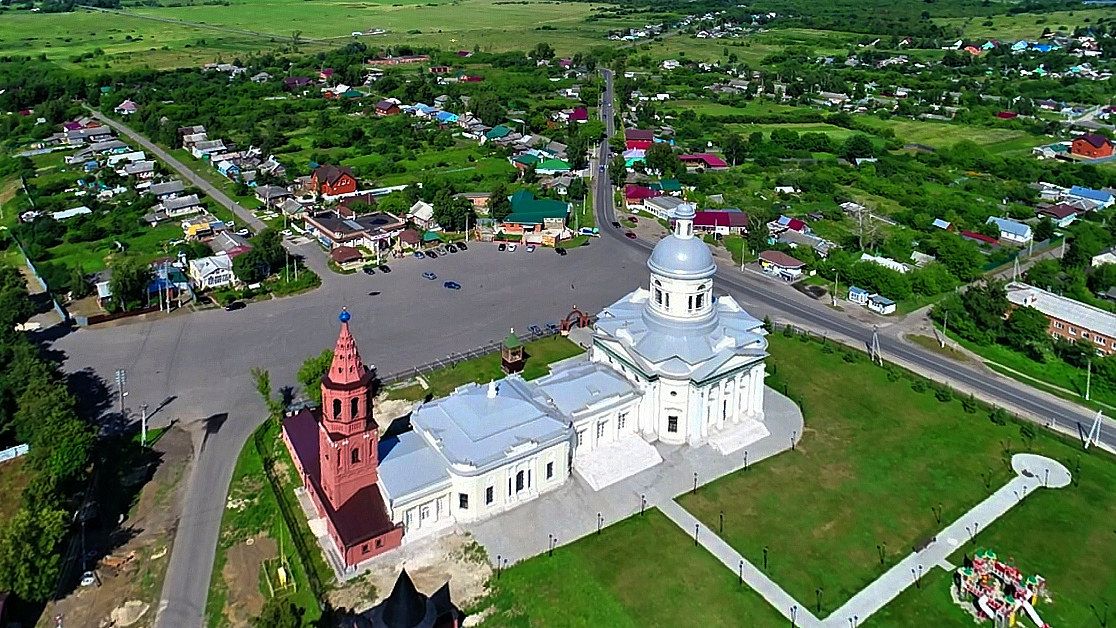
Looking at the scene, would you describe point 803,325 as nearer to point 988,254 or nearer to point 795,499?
point 795,499

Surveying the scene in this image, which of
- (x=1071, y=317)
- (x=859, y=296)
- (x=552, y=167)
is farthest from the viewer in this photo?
(x=552, y=167)

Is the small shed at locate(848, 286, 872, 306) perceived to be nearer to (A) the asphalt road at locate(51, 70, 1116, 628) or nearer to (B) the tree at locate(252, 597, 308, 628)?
(A) the asphalt road at locate(51, 70, 1116, 628)

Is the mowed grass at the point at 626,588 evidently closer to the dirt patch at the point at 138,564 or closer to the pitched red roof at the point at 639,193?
the dirt patch at the point at 138,564

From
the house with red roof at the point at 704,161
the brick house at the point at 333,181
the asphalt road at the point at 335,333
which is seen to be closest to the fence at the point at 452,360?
the asphalt road at the point at 335,333

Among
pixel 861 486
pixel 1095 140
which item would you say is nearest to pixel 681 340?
pixel 861 486

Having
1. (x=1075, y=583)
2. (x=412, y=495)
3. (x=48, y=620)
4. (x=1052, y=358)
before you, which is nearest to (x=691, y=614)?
(x=412, y=495)

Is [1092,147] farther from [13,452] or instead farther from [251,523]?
[13,452]
